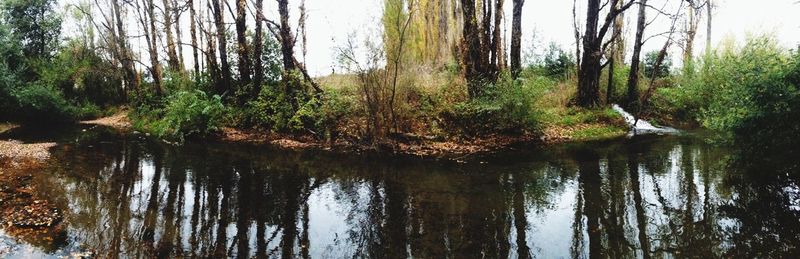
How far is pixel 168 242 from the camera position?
589 cm

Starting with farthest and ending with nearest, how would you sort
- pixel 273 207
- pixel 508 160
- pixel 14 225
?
pixel 508 160, pixel 273 207, pixel 14 225

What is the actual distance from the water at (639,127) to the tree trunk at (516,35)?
4.61 meters

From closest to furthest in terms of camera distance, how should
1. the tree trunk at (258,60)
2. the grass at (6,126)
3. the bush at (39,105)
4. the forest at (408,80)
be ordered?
1. the forest at (408,80)
2. the tree trunk at (258,60)
3. the grass at (6,126)
4. the bush at (39,105)

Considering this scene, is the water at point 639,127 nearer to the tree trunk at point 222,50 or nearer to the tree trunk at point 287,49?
the tree trunk at point 287,49

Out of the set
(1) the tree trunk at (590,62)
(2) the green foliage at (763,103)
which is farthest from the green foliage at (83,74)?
(2) the green foliage at (763,103)

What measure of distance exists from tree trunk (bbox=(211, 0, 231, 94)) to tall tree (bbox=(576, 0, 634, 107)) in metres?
14.2

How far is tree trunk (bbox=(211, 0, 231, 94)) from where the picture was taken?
17984 mm

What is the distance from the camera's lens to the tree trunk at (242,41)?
680 inches

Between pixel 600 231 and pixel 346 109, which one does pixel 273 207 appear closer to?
pixel 600 231

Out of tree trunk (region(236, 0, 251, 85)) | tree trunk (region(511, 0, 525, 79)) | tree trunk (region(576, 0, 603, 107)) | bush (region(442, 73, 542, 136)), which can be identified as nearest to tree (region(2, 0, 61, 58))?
tree trunk (region(236, 0, 251, 85))

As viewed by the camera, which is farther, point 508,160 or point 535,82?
point 535,82

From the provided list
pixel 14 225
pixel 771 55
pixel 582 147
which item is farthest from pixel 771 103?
pixel 14 225

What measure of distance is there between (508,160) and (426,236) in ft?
19.0

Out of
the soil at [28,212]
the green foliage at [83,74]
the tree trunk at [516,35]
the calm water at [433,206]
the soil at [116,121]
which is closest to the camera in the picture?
the calm water at [433,206]
